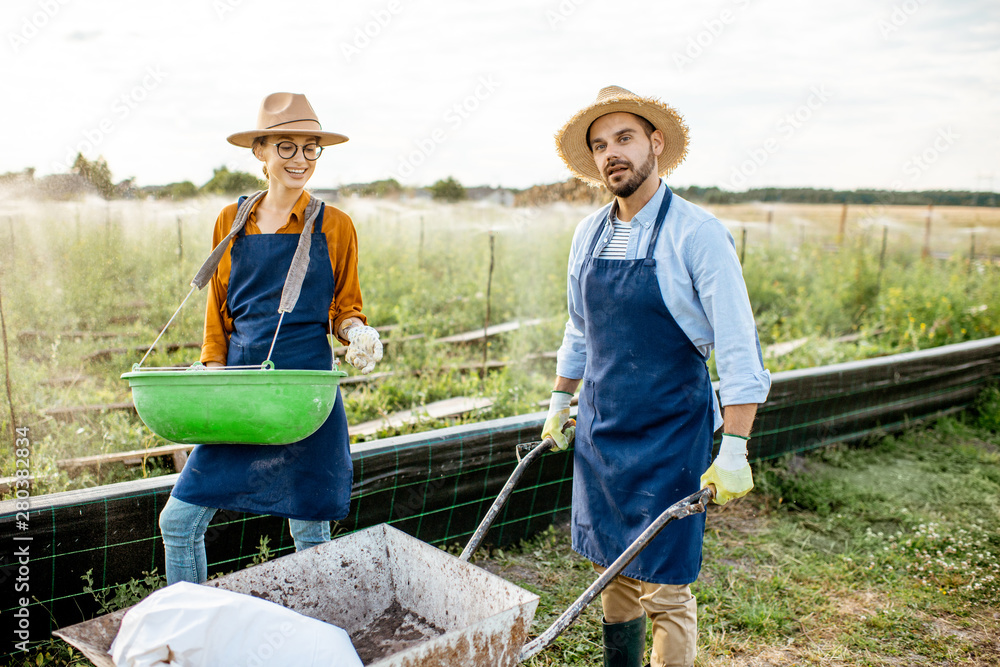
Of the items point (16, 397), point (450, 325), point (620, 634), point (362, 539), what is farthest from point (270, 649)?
point (450, 325)

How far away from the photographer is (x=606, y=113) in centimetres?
233

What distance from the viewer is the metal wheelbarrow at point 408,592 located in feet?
5.49

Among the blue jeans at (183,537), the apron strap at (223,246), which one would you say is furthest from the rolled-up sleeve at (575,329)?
the blue jeans at (183,537)

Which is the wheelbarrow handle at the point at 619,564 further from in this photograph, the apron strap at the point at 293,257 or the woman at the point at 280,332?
the apron strap at the point at 293,257

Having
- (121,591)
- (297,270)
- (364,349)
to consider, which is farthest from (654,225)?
(121,591)

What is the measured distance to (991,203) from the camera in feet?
42.4

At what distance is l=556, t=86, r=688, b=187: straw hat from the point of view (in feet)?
7.40

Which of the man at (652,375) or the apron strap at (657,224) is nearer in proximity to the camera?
the man at (652,375)

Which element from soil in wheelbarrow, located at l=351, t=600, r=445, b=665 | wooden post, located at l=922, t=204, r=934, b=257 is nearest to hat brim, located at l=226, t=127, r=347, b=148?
soil in wheelbarrow, located at l=351, t=600, r=445, b=665

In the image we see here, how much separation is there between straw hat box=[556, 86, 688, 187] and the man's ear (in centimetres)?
2

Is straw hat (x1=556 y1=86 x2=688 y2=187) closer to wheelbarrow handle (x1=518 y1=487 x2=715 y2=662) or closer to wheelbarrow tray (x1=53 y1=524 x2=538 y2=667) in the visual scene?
wheelbarrow handle (x1=518 y1=487 x2=715 y2=662)

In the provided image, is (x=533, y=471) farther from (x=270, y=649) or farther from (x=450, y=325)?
(x=450, y=325)

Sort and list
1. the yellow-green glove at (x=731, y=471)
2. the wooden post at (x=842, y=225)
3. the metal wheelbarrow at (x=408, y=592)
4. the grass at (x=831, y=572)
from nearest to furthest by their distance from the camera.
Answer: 1. the metal wheelbarrow at (x=408, y=592)
2. the yellow-green glove at (x=731, y=471)
3. the grass at (x=831, y=572)
4. the wooden post at (x=842, y=225)

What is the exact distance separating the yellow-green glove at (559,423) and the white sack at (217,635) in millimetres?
1124
